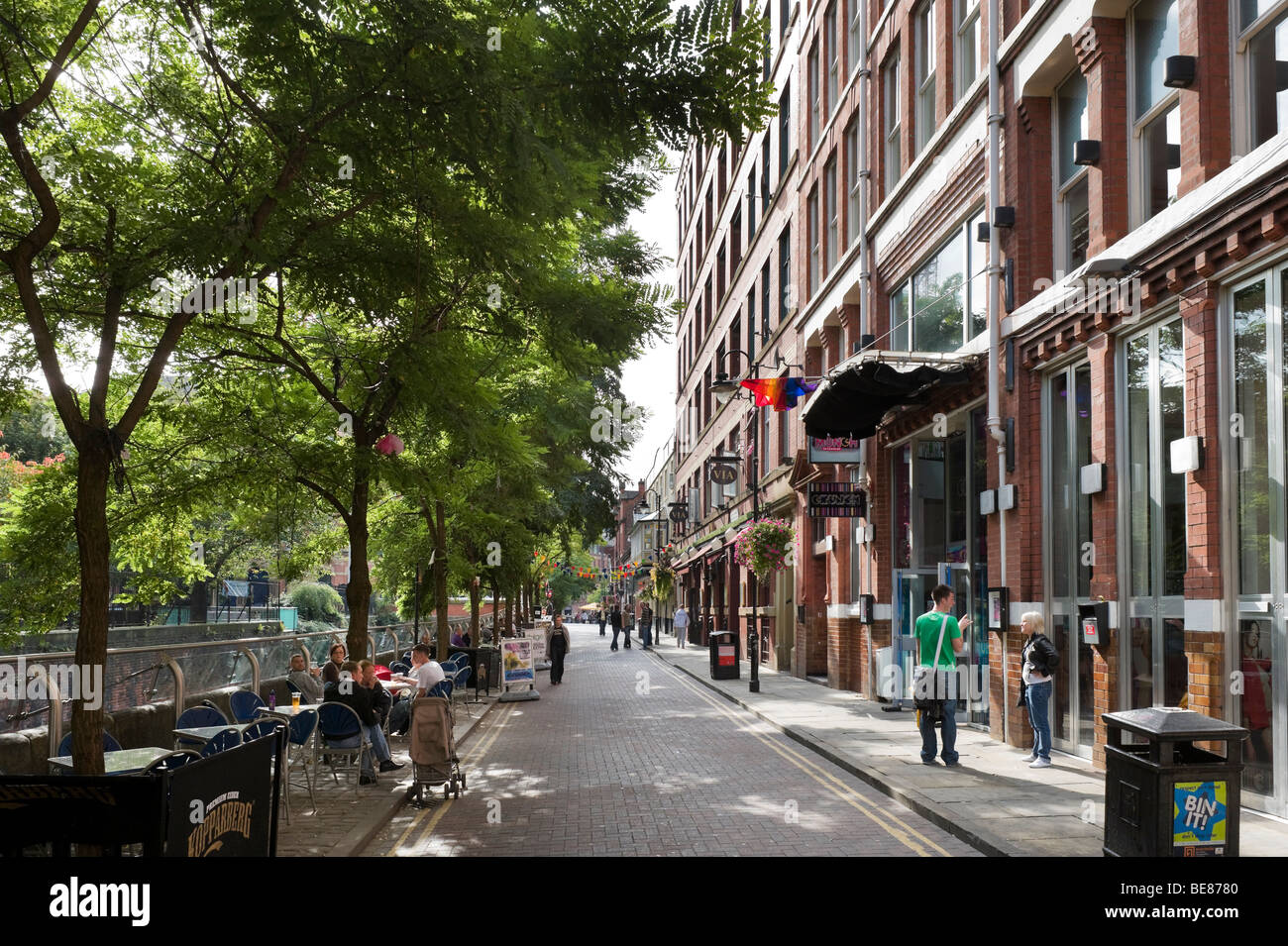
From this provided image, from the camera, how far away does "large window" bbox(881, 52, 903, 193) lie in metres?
20.1

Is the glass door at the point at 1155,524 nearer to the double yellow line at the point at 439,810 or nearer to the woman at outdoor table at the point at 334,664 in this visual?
the double yellow line at the point at 439,810

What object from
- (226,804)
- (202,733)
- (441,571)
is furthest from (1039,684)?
(441,571)

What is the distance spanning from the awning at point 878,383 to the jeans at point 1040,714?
5.02m

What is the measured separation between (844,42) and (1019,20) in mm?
10532

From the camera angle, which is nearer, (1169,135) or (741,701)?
(1169,135)

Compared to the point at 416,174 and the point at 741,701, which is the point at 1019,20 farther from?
the point at 741,701

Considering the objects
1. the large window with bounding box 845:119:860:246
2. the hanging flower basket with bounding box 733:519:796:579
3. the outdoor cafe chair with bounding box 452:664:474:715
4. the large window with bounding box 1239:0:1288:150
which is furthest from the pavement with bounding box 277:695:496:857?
the large window with bounding box 845:119:860:246

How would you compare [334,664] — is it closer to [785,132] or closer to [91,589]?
[91,589]

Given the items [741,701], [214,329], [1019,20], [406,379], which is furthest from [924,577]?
[214,329]

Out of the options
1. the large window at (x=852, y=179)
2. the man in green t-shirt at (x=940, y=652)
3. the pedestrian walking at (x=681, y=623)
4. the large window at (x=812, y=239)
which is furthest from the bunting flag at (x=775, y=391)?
the pedestrian walking at (x=681, y=623)

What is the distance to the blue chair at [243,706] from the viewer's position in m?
12.0

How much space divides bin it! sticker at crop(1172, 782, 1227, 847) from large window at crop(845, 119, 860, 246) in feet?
56.6

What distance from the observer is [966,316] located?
52.3 feet

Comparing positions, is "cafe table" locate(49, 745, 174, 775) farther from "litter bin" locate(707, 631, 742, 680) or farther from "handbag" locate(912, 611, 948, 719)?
"litter bin" locate(707, 631, 742, 680)
